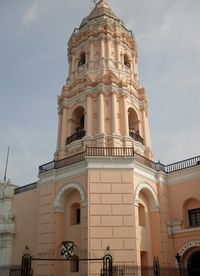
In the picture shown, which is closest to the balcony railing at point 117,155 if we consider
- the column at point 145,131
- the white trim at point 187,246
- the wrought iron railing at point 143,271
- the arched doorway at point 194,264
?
the column at point 145,131

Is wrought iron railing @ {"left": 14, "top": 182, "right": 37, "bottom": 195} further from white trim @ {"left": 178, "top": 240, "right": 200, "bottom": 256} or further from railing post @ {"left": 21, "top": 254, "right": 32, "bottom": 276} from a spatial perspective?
white trim @ {"left": 178, "top": 240, "right": 200, "bottom": 256}

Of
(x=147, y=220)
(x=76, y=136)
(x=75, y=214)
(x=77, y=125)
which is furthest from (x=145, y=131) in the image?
(x=75, y=214)

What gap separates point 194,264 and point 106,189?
23.1 ft

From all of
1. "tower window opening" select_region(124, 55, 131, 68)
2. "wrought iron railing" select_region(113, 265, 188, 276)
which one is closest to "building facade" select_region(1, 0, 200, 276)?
"wrought iron railing" select_region(113, 265, 188, 276)

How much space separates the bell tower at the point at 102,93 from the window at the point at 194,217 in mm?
4747

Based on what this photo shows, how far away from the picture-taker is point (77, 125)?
2453 centimetres

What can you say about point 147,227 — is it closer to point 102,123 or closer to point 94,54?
point 102,123

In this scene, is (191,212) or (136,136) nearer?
(191,212)

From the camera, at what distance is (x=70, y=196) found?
67.3ft

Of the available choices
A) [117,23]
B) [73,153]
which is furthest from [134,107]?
[117,23]

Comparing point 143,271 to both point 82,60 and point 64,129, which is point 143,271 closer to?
point 64,129

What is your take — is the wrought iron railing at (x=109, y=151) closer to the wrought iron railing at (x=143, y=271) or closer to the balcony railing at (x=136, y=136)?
the balcony railing at (x=136, y=136)

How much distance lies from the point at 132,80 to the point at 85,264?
1417 cm

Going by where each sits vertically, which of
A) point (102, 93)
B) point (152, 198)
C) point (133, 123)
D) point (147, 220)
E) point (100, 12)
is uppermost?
point (100, 12)
